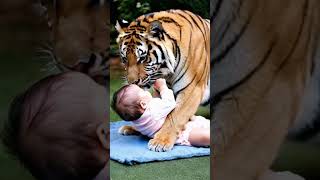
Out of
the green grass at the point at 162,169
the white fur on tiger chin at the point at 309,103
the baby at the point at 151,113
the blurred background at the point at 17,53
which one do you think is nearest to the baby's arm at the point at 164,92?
the baby at the point at 151,113

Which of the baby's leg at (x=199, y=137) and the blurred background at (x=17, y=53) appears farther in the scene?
the baby's leg at (x=199, y=137)

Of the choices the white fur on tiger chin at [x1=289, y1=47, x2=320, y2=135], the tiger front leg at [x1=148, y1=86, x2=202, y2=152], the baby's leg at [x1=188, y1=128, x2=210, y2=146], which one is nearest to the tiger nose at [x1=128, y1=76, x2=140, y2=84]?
the tiger front leg at [x1=148, y1=86, x2=202, y2=152]

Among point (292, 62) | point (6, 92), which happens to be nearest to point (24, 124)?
point (6, 92)

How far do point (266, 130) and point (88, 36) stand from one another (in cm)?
109

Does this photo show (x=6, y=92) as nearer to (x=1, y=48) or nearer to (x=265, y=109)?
(x=1, y=48)

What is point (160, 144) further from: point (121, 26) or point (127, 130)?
point (121, 26)

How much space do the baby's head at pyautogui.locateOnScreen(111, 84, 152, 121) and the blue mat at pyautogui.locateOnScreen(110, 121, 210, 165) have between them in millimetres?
65

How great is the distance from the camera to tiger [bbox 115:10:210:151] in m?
3.81

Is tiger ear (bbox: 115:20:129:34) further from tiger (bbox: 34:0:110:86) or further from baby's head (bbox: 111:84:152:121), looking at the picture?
baby's head (bbox: 111:84:152:121)

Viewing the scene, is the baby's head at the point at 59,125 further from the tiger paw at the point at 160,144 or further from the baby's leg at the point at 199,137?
the baby's leg at the point at 199,137

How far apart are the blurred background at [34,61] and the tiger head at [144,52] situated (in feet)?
0.15

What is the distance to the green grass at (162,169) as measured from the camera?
12.4 ft

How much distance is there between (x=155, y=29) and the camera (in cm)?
383

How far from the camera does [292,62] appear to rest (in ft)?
12.8
